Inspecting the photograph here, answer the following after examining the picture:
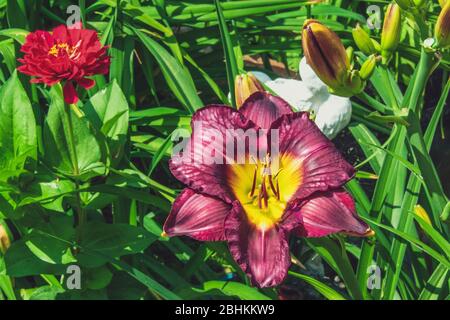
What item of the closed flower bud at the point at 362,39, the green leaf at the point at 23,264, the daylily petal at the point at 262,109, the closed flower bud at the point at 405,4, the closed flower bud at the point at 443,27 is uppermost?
the closed flower bud at the point at 405,4

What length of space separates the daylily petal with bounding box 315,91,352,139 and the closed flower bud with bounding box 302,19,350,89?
0.19 metres

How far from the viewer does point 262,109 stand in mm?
928

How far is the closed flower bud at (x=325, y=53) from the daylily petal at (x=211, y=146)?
0.39 feet

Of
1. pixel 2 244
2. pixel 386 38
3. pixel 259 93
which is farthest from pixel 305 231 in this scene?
pixel 2 244

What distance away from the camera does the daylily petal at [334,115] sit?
1127 mm

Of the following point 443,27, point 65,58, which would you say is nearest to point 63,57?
point 65,58

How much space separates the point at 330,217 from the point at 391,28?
292mm

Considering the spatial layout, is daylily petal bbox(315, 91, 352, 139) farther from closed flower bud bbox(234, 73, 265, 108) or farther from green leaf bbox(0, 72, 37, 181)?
green leaf bbox(0, 72, 37, 181)

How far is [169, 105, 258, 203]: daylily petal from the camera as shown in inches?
35.1

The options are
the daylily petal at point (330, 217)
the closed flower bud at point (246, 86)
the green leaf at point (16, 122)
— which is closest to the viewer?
the daylily petal at point (330, 217)

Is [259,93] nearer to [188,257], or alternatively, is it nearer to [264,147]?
[264,147]
